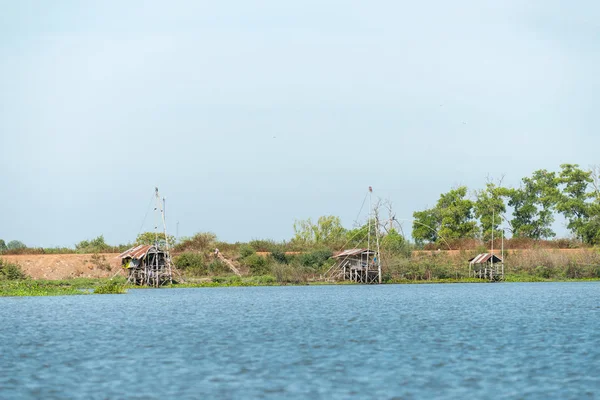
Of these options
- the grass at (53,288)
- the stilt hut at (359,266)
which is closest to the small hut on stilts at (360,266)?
the stilt hut at (359,266)

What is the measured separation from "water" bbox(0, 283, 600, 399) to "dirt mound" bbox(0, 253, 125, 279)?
4071cm

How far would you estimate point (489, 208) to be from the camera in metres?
107

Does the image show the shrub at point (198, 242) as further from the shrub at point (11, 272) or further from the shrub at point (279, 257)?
the shrub at point (11, 272)

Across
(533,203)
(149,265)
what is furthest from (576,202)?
(149,265)

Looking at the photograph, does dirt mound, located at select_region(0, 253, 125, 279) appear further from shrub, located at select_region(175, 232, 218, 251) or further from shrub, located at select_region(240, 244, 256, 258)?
shrub, located at select_region(240, 244, 256, 258)

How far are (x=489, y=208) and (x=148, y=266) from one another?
5056 cm

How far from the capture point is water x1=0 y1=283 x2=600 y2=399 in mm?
18953

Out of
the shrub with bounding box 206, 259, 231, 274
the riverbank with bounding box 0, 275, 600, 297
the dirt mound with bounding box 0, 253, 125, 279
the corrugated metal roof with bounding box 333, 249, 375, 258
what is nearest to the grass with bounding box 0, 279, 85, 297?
the riverbank with bounding box 0, 275, 600, 297

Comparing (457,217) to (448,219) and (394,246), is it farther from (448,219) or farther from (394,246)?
(394,246)

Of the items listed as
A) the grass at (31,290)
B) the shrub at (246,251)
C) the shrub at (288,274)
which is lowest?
the grass at (31,290)

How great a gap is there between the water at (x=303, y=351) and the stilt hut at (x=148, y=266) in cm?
2746

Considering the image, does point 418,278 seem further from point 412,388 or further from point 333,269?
point 412,388

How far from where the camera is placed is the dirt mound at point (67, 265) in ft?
282

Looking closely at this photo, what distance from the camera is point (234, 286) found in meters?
75.8
